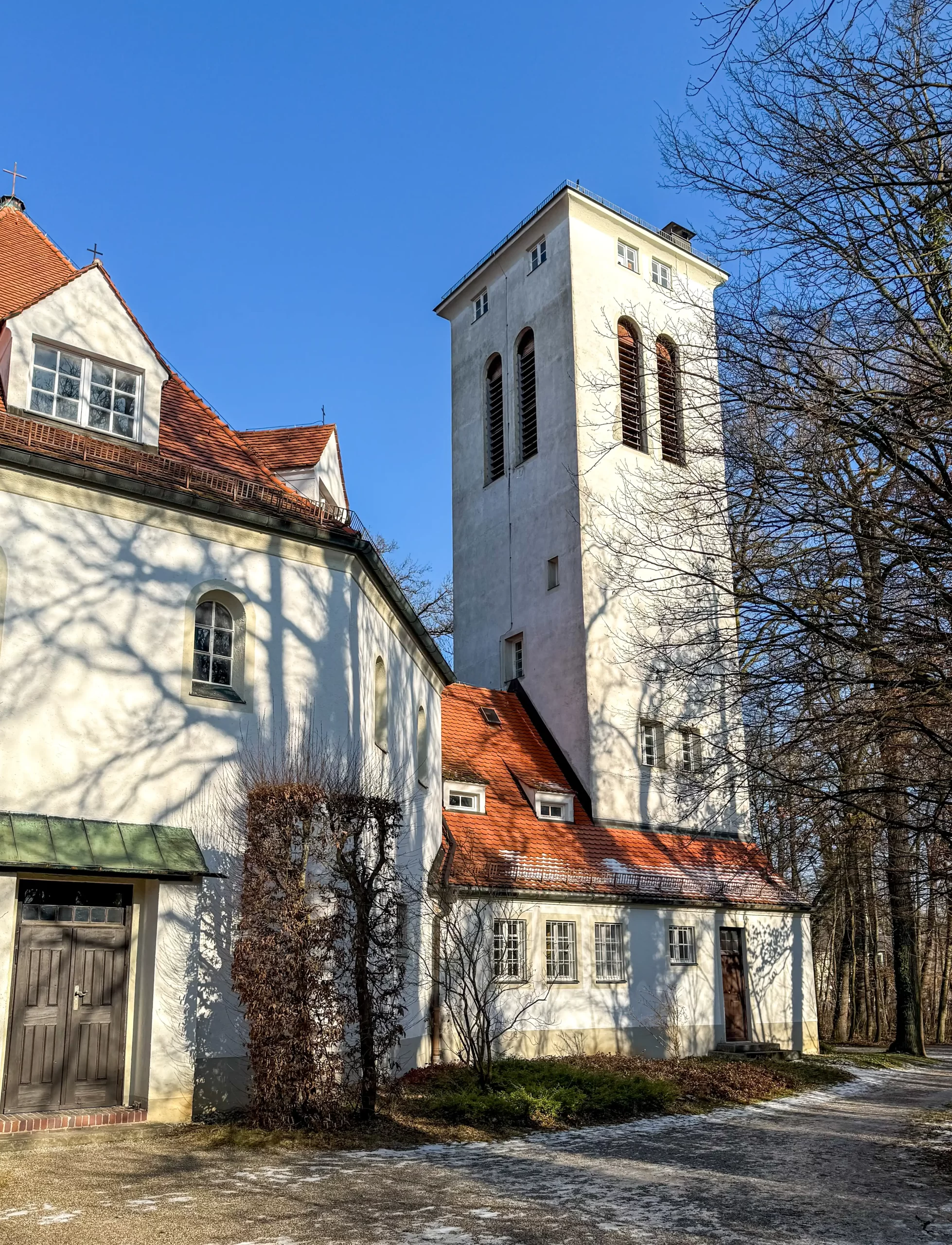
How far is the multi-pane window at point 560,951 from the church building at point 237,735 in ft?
0.19

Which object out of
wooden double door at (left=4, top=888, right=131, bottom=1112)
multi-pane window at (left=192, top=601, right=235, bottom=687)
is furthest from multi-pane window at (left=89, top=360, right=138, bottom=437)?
wooden double door at (left=4, top=888, right=131, bottom=1112)

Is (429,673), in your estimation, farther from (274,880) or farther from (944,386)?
(944,386)

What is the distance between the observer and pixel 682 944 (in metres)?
24.0

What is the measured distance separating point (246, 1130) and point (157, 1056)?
1324 millimetres

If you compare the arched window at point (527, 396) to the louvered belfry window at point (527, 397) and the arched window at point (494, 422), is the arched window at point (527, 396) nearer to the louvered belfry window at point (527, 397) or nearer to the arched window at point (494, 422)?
the louvered belfry window at point (527, 397)

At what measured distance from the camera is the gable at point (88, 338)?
13.6 metres

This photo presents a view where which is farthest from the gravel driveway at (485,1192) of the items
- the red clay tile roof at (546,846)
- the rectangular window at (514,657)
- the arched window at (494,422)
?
the arched window at (494,422)

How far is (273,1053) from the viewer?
39.2 ft

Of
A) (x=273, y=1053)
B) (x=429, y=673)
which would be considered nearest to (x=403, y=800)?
(x=429, y=673)

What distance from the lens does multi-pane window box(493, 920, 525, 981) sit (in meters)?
20.3

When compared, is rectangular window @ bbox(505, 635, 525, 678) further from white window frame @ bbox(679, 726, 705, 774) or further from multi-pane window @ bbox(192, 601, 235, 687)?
multi-pane window @ bbox(192, 601, 235, 687)

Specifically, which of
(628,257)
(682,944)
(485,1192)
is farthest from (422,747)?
(628,257)

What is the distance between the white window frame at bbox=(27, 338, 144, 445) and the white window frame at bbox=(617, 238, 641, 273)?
18.2 meters

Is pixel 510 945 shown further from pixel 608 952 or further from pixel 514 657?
pixel 514 657
